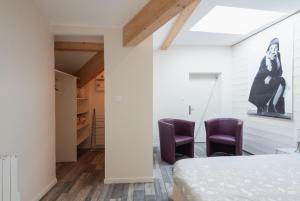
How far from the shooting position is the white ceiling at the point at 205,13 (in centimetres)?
283

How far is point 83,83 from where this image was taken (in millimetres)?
4648

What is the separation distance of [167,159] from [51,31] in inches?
118

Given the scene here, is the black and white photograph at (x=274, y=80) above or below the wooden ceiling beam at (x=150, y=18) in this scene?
below

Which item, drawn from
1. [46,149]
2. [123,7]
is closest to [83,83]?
[46,149]

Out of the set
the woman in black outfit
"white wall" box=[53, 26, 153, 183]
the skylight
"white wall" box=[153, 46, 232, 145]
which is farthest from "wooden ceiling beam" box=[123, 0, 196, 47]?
the woman in black outfit

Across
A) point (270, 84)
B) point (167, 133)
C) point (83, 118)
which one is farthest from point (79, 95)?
point (270, 84)

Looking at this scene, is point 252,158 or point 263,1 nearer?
point 252,158

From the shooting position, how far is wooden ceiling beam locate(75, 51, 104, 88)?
3984 millimetres

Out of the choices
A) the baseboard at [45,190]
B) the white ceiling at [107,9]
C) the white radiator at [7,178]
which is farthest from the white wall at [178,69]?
the white radiator at [7,178]

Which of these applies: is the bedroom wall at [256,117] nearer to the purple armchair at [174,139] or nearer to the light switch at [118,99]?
the purple armchair at [174,139]

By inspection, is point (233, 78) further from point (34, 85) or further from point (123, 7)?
point (34, 85)

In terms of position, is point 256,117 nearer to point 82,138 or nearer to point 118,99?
point 118,99

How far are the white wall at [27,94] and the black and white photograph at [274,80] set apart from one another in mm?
3852

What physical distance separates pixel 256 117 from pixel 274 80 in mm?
899
